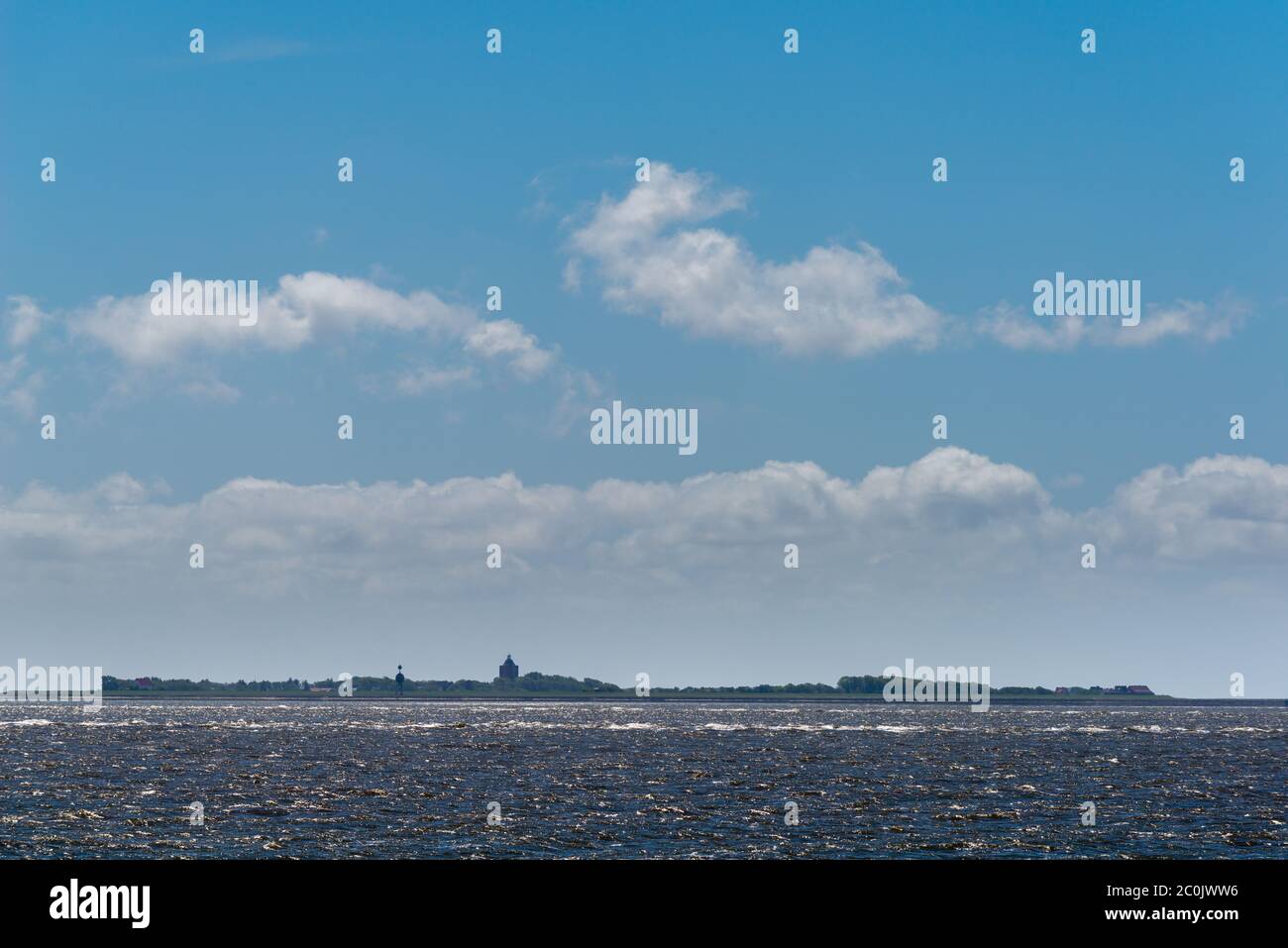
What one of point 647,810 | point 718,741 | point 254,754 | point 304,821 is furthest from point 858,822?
point 718,741

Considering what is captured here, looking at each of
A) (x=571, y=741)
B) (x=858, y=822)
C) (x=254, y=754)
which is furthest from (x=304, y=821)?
(x=571, y=741)

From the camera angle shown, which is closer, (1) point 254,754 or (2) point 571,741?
(1) point 254,754

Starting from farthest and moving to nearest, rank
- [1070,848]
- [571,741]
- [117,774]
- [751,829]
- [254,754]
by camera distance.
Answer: [571,741], [254,754], [117,774], [751,829], [1070,848]
